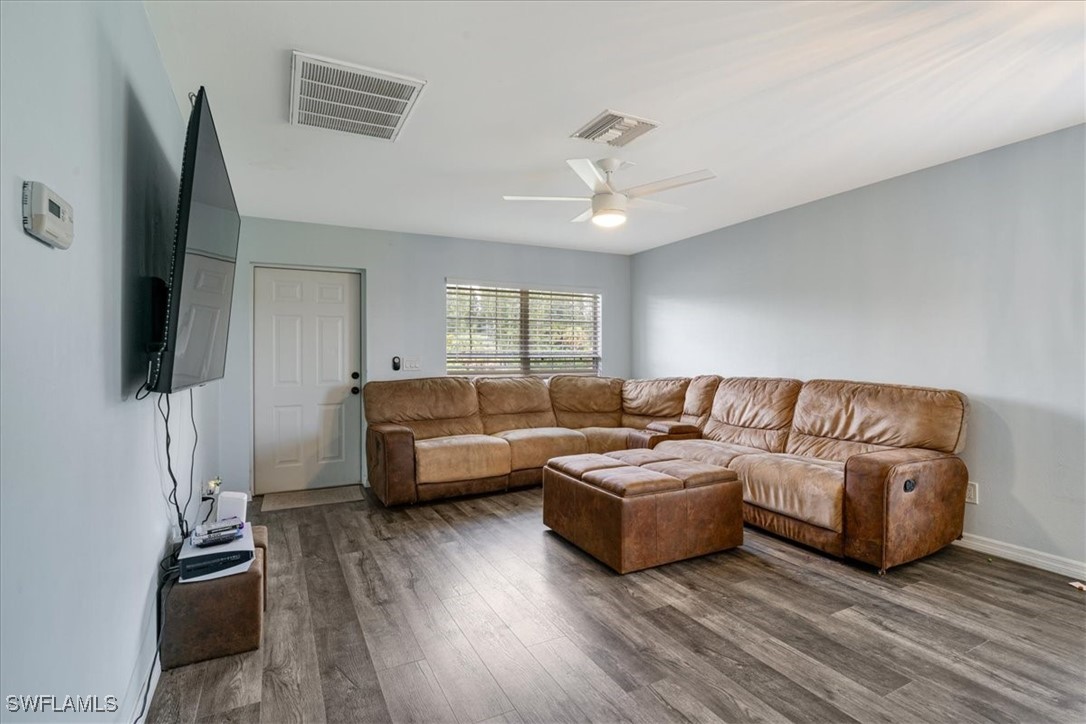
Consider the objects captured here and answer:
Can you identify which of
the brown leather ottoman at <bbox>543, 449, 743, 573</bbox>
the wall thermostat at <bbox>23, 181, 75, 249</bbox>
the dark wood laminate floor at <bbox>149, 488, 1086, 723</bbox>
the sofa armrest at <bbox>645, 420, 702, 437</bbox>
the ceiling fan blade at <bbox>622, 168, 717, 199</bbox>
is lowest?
the dark wood laminate floor at <bbox>149, 488, 1086, 723</bbox>

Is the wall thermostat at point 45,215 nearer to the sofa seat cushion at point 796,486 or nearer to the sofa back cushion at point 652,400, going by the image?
the sofa seat cushion at point 796,486

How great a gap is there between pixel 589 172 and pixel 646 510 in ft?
6.17

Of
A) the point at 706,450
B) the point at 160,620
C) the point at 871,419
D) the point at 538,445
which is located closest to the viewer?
the point at 160,620

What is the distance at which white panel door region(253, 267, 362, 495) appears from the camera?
4.45 meters

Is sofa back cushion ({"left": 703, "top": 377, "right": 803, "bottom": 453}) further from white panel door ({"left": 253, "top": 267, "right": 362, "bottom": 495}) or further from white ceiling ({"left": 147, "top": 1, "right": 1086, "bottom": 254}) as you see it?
white panel door ({"left": 253, "top": 267, "right": 362, "bottom": 495})

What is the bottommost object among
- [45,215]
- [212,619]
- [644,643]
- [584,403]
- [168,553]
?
[644,643]

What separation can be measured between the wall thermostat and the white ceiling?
1139 millimetres

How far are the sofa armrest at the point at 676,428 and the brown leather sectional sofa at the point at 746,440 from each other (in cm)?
1

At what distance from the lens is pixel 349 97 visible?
2.29m

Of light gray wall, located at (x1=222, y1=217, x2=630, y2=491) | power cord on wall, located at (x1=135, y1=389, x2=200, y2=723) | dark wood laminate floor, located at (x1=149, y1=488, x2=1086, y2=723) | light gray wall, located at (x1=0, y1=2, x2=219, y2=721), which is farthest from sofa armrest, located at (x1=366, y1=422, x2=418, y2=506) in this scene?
light gray wall, located at (x1=0, y1=2, x2=219, y2=721)

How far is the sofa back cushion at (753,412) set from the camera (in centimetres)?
394

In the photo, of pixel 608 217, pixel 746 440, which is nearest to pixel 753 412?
pixel 746 440

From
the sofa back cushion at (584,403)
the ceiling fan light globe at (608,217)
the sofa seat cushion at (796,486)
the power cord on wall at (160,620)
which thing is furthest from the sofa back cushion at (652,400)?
the power cord on wall at (160,620)

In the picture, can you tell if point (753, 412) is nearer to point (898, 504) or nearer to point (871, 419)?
point (871, 419)
